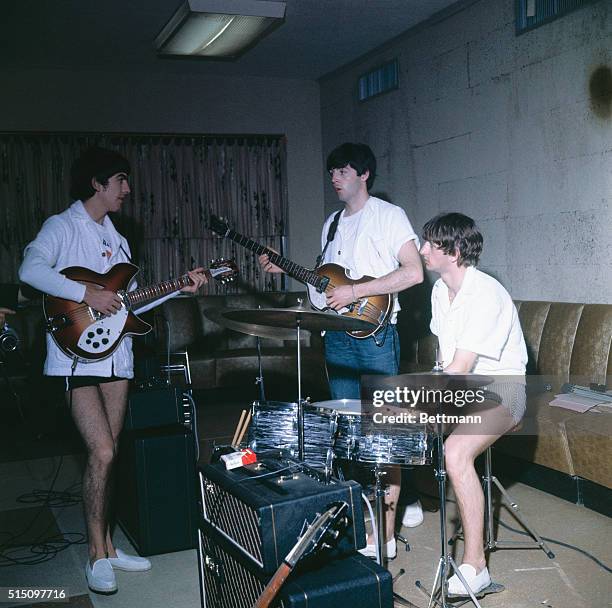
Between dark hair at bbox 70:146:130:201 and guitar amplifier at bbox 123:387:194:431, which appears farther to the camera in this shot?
guitar amplifier at bbox 123:387:194:431

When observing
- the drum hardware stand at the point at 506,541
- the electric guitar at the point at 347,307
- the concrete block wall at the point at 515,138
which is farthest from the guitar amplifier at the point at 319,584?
the concrete block wall at the point at 515,138

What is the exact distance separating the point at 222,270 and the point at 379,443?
Result: 1.45 m

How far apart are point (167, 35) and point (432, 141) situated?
2073 millimetres

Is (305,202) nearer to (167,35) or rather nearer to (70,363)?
(167,35)

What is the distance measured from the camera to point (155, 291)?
3.31 m

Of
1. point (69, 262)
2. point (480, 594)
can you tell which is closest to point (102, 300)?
point (69, 262)

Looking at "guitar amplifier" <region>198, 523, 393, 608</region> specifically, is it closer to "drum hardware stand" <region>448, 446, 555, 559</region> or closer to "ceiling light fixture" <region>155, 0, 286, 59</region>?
"drum hardware stand" <region>448, 446, 555, 559</region>

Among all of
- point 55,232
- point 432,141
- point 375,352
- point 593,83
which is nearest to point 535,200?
point 593,83

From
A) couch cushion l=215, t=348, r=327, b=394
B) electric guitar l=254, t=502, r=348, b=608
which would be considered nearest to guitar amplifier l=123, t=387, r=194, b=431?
electric guitar l=254, t=502, r=348, b=608

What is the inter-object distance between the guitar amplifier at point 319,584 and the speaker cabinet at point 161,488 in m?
0.97

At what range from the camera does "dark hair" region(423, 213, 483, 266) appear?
288 cm

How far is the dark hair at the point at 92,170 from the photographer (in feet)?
10.2

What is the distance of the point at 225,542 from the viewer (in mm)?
2285

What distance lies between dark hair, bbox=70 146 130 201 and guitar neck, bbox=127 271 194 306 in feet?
1.48
